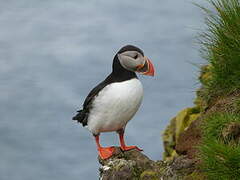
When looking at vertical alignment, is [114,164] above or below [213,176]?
above

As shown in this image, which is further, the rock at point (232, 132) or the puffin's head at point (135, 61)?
the puffin's head at point (135, 61)

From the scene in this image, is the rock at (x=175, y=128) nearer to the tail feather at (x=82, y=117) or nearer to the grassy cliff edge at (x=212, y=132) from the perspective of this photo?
the grassy cliff edge at (x=212, y=132)

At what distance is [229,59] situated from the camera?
914 cm

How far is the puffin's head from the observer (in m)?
8.07

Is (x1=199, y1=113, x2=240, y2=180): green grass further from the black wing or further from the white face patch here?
the black wing

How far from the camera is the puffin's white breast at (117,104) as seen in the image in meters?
8.02

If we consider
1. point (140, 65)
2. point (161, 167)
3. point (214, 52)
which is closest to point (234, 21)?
point (214, 52)

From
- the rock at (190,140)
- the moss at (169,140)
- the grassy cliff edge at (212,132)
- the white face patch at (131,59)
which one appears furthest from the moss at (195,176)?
the moss at (169,140)

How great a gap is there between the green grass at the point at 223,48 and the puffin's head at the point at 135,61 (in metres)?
1.60

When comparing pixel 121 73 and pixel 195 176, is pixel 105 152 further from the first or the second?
pixel 195 176

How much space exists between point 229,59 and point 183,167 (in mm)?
2123

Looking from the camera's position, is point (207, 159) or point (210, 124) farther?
point (210, 124)

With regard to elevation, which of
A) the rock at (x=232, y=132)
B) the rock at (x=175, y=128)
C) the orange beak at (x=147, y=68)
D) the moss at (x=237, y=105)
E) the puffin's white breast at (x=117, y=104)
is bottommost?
the rock at (x=232, y=132)

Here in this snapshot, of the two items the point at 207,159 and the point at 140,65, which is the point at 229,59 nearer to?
the point at 140,65
